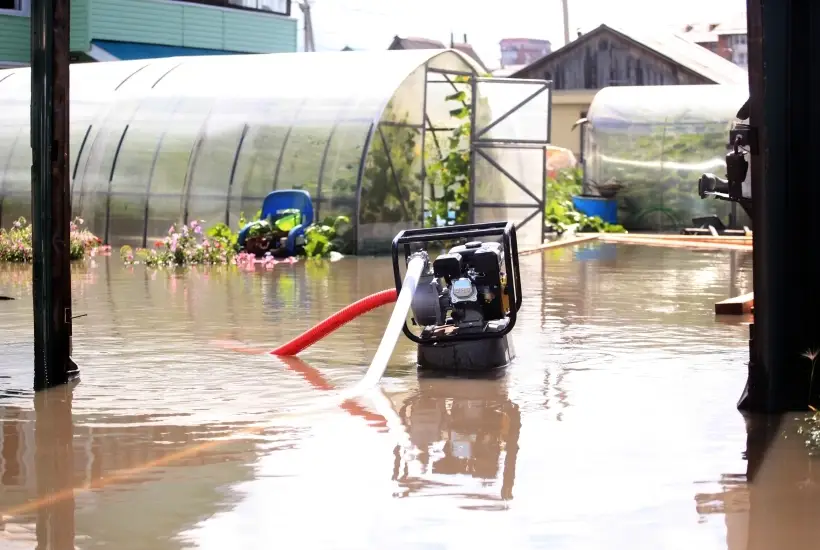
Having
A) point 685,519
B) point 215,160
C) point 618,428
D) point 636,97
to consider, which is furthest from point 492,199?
point 685,519

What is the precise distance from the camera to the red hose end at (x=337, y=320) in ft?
36.0

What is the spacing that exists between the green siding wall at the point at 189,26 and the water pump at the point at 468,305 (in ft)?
85.7

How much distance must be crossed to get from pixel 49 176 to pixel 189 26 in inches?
1086

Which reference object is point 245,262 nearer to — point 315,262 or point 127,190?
point 315,262

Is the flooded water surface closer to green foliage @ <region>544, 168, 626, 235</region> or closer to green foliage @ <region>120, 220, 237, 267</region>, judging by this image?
green foliage @ <region>120, 220, 237, 267</region>

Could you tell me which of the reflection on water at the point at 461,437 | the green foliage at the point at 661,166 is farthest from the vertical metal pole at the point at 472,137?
the reflection on water at the point at 461,437

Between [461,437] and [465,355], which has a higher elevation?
[465,355]

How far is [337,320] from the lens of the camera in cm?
1108

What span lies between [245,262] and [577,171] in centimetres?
1473

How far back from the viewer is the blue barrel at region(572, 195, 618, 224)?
3179 centimetres

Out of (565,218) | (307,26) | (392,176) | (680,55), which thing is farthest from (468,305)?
(307,26)

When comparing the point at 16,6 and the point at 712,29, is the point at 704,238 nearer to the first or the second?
the point at 16,6

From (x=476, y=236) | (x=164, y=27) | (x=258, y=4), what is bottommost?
(x=476, y=236)

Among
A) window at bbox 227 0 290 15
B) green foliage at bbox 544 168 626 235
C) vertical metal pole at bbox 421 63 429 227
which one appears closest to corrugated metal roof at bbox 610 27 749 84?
green foliage at bbox 544 168 626 235
